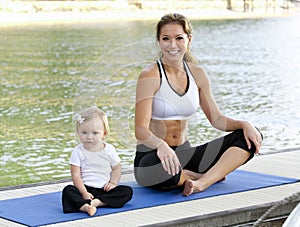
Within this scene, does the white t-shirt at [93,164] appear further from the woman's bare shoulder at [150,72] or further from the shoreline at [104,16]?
the shoreline at [104,16]

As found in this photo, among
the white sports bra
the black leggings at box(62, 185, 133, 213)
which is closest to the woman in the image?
the white sports bra

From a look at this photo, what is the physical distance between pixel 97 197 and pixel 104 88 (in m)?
1.15

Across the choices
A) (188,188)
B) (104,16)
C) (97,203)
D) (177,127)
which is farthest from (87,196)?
(104,16)

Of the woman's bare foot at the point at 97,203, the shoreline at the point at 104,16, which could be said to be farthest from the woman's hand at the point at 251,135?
the shoreline at the point at 104,16

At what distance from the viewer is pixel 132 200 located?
14.5 ft

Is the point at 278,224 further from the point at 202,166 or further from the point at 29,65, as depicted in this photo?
the point at 29,65

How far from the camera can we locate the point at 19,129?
895cm

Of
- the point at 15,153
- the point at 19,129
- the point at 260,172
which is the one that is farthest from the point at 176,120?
the point at 19,129

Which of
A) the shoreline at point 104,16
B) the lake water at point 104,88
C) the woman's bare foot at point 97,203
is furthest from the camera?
the shoreline at point 104,16

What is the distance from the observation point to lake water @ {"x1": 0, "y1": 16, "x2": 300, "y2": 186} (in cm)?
529

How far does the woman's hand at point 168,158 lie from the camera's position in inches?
177

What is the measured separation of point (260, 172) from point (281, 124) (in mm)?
4151

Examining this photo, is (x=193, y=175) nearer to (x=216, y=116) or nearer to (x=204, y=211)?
(x=216, y=116)

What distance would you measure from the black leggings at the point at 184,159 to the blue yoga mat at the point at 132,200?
0.06 metres
